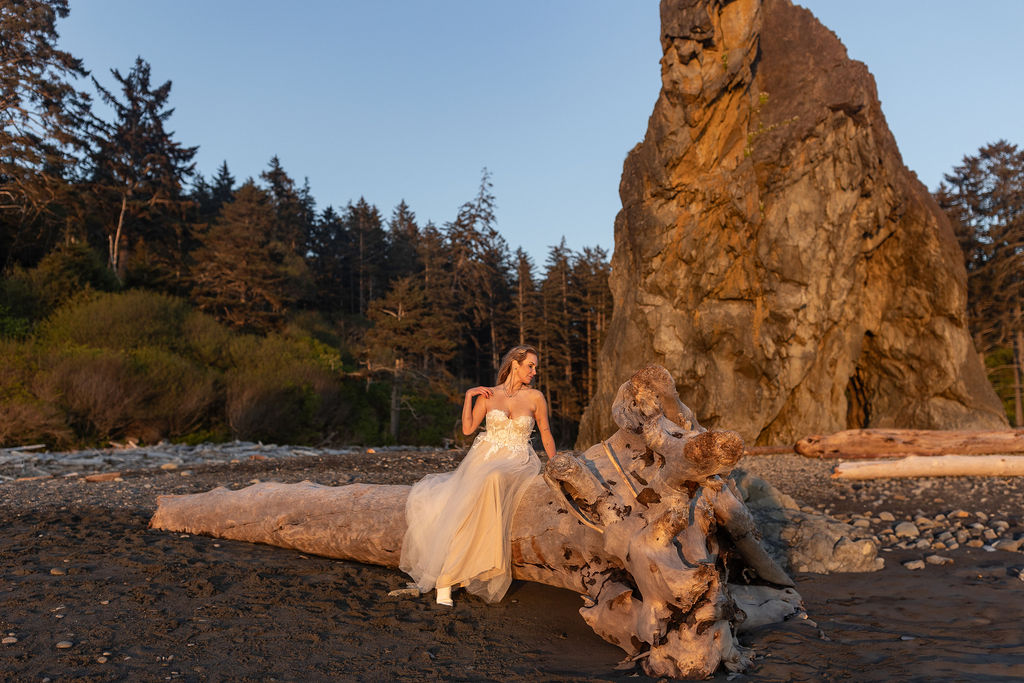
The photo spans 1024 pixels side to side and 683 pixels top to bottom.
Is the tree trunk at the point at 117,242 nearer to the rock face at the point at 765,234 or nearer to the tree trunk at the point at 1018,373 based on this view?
the rock face at the point at 765,234

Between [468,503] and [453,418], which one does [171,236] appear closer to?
[453,418]

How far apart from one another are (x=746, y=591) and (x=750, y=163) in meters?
15.1

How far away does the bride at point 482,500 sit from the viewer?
4832mm

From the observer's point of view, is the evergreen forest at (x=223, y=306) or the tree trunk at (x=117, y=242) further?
the tree trunk at (x=117, y=242)

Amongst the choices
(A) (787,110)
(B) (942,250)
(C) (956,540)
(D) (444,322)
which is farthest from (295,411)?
(B) (942,250)

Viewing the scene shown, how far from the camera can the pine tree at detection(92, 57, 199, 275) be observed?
28656mm

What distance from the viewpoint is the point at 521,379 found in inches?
225

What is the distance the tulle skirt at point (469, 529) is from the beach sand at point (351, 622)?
0.21 m

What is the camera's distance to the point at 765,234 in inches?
690

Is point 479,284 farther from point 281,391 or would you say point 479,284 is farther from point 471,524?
point 471,524

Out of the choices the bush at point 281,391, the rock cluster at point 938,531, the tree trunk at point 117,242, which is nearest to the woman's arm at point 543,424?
the rock cluster at point 938,531

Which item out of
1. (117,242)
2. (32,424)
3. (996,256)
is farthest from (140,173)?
(996,256)

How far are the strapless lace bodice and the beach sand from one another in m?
1.16

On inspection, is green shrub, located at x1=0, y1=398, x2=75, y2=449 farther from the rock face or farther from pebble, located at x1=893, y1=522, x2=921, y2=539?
pebble, located at x1=893, y1=522, x2=921, y2=539
